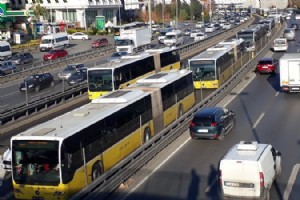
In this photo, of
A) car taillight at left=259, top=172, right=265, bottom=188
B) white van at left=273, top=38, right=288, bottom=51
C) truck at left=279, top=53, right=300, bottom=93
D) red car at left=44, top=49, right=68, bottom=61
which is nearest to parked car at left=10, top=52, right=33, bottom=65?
red car at left=44, top=49, right=68, bottom=61

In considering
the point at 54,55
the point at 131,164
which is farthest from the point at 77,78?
the point at 131,164

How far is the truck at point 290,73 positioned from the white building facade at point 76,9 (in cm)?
7995

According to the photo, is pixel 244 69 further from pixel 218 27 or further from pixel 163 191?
pixel 218 27

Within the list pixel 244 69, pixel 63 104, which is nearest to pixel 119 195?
pixel 63 104

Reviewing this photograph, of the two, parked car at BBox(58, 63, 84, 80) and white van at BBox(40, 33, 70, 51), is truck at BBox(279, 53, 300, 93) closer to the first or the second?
parked car at BBox(58, 63, 84, 80)

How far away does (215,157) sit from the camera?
20.8 meters

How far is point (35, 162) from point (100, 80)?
56.1ft

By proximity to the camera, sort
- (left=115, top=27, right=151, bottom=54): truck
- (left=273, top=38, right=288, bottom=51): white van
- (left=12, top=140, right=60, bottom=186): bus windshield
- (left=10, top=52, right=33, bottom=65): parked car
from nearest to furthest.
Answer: (left=12, top=140, right=60, bottom=186): bus windshield < (left=273, top=38, right=288, bottom=51): white van < (left=10, top=52, right=33, bottom=65): parked car < (left=115, top=27, right=151, bottom=54): truck

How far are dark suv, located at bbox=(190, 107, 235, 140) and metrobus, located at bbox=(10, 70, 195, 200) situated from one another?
84.0 inches

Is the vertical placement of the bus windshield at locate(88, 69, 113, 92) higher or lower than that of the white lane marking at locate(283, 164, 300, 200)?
higher

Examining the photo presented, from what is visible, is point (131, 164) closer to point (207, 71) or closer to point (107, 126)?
point (107, 126)

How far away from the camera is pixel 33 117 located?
101 ft

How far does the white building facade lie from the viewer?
363ft

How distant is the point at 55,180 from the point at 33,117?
15.9 meters
